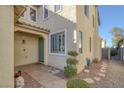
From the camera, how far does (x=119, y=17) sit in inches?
381

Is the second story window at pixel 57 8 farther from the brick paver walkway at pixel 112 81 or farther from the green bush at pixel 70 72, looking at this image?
the brick paver walkway at pixel 112 81

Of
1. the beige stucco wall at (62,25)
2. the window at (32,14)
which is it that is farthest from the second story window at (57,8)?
the window at (32,14)

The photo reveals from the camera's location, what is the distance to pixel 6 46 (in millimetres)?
3473

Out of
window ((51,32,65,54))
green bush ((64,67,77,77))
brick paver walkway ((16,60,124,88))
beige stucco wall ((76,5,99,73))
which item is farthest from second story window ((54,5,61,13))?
brick paver walkway ((16,60,124,88))

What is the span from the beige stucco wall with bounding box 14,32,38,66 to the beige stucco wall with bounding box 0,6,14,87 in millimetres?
5923

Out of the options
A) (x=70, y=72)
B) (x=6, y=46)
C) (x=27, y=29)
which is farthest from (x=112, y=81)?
(x=27, y=29)

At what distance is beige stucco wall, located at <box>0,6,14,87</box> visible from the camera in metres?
3.32

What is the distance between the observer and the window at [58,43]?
27.2ft

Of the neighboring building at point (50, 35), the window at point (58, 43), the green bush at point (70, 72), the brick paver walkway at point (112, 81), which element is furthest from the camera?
the window at point (58, 43)

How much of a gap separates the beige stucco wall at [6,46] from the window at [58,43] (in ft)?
16.1

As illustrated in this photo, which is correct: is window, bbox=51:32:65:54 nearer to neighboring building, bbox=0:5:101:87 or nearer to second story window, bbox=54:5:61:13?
neighboring building, bbox=0:5:101:87

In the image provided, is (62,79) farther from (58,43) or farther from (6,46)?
(6,46)

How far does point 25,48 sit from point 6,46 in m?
6.85
